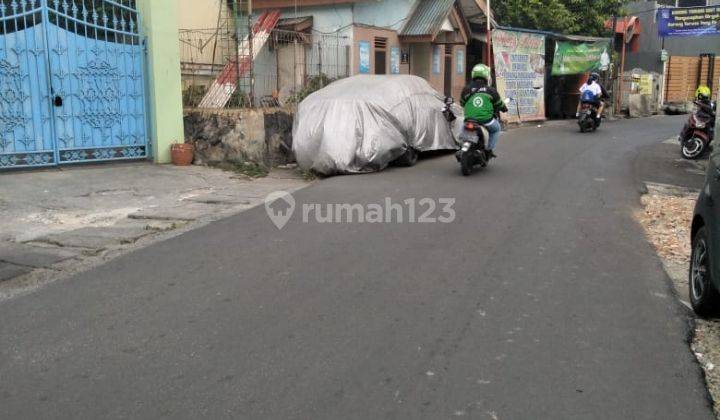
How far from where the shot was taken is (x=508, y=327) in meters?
4.45

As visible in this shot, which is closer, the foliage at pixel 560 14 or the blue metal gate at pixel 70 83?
the blue metal gate at pixel 70 83

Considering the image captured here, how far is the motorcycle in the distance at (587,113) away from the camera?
1839 cm

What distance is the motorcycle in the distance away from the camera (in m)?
18.4

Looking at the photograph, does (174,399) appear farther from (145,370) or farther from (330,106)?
(330,106)

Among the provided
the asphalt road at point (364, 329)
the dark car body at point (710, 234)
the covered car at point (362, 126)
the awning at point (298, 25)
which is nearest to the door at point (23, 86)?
the covered car at point (362, 126)

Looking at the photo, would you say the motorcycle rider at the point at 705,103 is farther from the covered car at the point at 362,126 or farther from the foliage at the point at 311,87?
the foliage at the point at 311,87

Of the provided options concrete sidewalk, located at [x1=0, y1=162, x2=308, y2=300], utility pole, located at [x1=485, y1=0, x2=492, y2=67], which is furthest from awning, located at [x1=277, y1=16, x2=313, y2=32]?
concrete sidewalk, located at [x1=0, y1=162, x2=308, y2=300]

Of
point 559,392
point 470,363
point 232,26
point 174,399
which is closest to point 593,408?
point 559,392

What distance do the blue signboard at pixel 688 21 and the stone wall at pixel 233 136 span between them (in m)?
20.1

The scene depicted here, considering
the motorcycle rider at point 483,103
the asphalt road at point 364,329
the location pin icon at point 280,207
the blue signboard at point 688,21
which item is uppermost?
the blue signboard at point 688,21

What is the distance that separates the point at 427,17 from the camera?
59.1ft

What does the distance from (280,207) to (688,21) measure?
2296 centimetres

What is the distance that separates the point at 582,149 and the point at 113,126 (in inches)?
382

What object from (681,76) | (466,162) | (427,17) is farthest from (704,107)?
(681,76)
